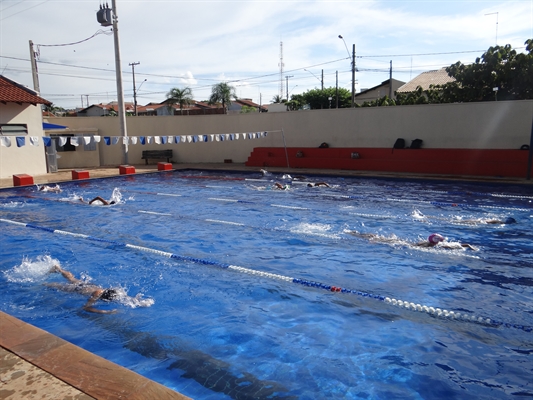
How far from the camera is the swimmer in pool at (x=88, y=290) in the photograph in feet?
17.6

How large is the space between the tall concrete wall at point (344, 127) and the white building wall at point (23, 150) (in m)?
4.85

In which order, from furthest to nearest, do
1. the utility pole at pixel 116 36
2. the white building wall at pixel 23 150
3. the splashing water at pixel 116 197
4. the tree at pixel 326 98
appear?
1. the tree at pixel 326 98
2. the utility pole at pixel 116 36
3. the white building wall at pixel 23 150
4. the splashing water at pixel 116 197

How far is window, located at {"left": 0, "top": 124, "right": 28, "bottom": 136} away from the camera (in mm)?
16578

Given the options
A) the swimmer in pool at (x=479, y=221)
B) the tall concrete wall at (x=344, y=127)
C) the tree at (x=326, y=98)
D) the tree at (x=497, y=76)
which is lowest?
the swimmer in pool at (x=479, y=221)

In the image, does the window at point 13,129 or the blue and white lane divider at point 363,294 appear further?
the window at point 13,129

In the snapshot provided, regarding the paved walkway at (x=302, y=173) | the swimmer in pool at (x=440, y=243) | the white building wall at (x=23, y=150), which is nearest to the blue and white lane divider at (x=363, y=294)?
the swimmer in pool at (x=440, y=243)

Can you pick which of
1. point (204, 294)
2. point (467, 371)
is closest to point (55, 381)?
point (204, 294)

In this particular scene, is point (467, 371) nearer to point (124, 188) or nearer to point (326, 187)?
point (326, 187)

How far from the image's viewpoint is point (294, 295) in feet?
18.7

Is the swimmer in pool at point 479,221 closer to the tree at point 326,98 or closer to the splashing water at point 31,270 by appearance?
the splashing water at point 31,270

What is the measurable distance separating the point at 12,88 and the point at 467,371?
19.0m

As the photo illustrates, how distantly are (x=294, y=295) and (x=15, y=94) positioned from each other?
16070 mm

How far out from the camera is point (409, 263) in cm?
686

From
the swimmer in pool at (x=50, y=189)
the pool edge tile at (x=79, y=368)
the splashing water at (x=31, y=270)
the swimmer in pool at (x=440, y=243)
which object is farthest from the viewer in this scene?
the swimmer in pool at (x=50, y=189)
